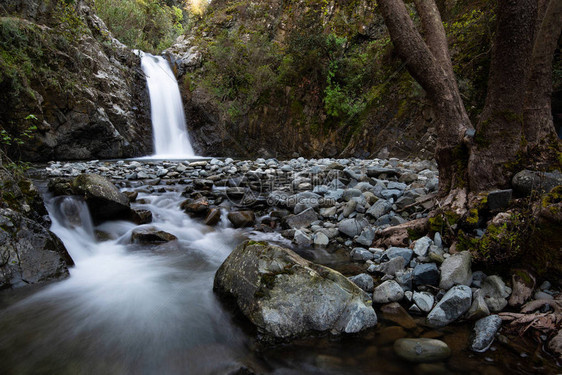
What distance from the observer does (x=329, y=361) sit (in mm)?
1953

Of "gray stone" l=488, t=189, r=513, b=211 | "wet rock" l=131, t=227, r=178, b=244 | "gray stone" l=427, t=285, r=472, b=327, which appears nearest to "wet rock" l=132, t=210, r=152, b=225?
"wet rock" l=131, t=227, r=178, b=244

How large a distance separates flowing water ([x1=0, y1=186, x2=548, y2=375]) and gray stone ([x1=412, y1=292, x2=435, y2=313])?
9.3 inches

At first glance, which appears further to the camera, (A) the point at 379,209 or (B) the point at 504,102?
(A) the point at 379,209

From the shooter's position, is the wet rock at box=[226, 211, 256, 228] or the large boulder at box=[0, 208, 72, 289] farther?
the wet rock at box=[226, 211, 256, 228]

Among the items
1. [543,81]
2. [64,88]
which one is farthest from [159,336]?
[64,88]

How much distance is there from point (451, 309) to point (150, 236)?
3893 mm

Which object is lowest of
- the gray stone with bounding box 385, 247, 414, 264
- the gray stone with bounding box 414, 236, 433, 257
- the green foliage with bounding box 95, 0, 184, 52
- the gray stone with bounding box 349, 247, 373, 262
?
the gray stone with bounding box 349, 247, 373, 262

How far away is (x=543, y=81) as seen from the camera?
329 cm

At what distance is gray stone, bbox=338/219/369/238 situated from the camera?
4.01m

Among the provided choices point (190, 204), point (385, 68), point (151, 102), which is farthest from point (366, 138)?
point (151, 102)

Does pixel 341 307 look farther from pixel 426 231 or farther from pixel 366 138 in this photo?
pixel 366 138

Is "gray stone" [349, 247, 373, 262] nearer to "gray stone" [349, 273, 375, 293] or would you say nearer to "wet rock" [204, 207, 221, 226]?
"gray stone" [349, 273, 375, 293]

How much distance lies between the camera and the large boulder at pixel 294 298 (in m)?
2.10

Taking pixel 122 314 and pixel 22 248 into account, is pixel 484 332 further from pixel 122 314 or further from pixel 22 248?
pixel 22 248
